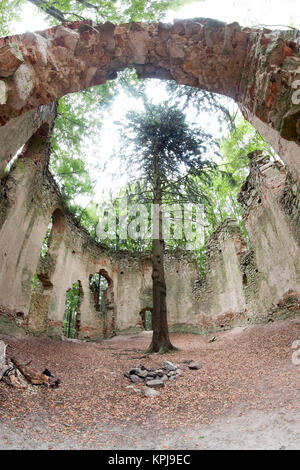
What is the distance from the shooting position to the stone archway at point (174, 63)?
3.50 meters

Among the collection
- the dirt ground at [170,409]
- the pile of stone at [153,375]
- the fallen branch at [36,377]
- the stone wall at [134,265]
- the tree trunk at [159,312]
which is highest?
the stone wall at [134,265]

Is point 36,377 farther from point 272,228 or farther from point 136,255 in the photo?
point 136,255

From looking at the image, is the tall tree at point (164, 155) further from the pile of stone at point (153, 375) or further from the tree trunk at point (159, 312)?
the pile of stone at point (153, 375)

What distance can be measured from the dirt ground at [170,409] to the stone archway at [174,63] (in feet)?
10.2

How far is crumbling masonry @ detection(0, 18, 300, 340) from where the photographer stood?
3.79 metres

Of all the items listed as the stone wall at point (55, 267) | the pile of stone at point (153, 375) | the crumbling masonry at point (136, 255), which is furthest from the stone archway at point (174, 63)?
the pile of stone at point (153, 375)

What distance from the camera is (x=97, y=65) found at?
4633 millimetres

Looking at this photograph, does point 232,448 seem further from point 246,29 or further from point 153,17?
point 153,17

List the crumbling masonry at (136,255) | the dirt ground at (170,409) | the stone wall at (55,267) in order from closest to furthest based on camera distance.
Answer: the dirt ground at (170,409), the crumbling masonry at (136,255), the stone wall at (55,267)

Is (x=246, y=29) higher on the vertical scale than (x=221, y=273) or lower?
lower

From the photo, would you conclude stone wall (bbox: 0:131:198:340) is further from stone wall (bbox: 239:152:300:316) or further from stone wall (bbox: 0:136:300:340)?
stone wall (bbox: 239:152:300:316)

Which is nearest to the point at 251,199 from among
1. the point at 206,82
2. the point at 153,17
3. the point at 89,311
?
the point at 206,82

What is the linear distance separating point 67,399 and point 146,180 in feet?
27.0

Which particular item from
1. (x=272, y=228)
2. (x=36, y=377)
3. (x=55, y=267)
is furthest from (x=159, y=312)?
(x=55, y=267)
